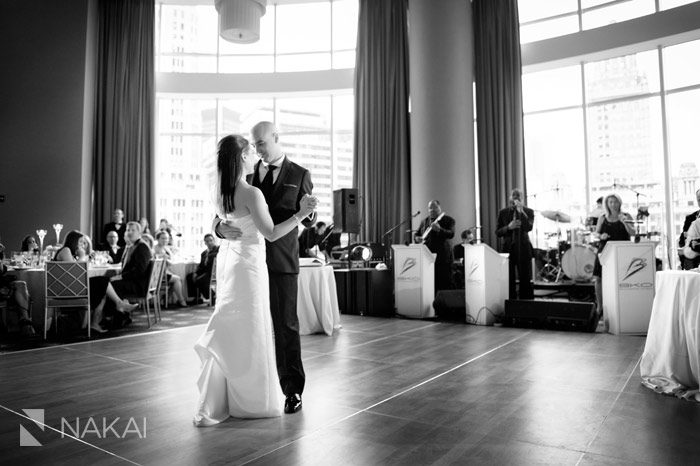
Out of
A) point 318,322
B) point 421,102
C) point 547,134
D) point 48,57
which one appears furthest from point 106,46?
point 547,134

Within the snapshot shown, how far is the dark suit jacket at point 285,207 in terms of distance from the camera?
2803 mm

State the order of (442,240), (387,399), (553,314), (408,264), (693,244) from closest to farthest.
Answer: (387,399) < (693,244) < (553,314) < (408,264) < (442,240)

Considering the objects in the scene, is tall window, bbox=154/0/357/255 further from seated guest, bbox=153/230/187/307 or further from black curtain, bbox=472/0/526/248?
black curtain, bbox=472/0/526/248

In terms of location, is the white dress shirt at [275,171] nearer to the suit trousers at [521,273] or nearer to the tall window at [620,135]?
the suit trousers at [521,273]

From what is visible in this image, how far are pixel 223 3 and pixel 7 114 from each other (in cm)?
451

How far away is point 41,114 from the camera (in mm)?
9711

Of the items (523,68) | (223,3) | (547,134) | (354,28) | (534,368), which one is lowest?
(534,368)

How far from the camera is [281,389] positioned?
2893 millimetres

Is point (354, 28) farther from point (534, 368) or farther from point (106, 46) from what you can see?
point (534, 368)

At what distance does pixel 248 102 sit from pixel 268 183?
1002cm

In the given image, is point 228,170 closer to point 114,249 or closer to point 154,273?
point 154,273

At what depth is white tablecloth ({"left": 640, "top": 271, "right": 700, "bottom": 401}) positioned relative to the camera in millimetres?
3047

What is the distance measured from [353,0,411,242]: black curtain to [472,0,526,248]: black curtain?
1518 millimetres

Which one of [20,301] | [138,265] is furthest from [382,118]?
[20,301]
